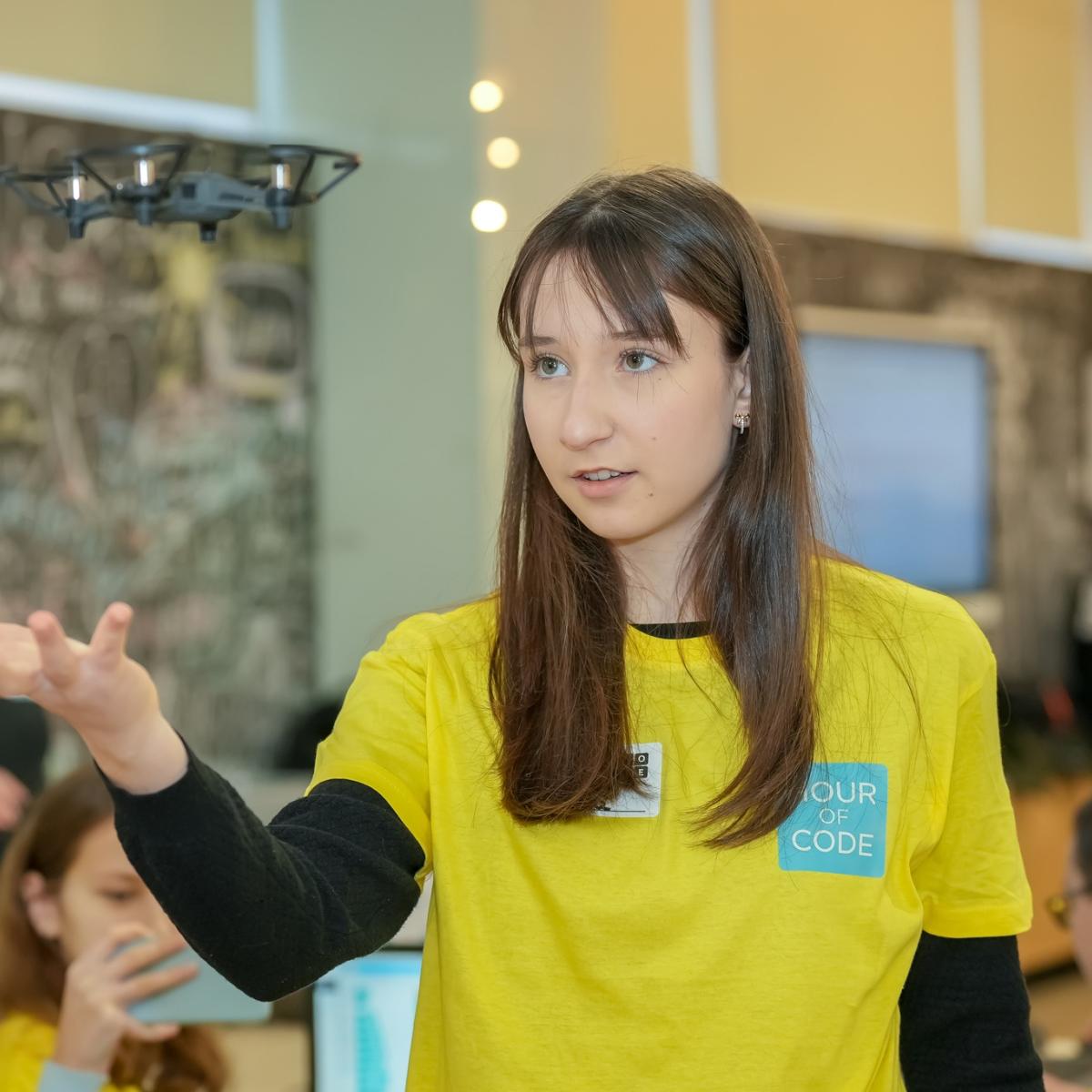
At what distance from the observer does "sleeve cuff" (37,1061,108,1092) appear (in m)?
1.56

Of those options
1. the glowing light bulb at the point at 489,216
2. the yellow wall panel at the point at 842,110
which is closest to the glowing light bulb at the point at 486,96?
the glowing light bulb at the point at 489,216

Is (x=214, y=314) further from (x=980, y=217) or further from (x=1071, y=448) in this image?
(x=1071, y=448)

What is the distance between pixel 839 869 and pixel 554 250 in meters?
0.50

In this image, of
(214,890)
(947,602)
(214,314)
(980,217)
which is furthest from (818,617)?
(980,217)

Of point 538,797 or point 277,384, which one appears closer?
point 538,797

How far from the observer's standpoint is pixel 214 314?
393cm

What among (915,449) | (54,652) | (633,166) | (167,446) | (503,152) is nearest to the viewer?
(54,652)

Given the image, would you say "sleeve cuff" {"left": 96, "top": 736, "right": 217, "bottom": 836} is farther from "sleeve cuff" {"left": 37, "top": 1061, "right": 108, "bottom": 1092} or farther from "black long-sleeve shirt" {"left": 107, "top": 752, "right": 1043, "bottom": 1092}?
"sleeve cuff" {"left": 37, "top": 1061, "right": 108, "bottom": 1092}

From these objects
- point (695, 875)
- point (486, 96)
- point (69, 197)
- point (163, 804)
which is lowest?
point (695, 875)

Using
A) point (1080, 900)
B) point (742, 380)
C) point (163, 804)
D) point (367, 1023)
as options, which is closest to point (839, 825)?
point (742, 380)

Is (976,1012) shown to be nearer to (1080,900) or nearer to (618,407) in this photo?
(618,407)

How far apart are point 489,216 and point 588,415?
2.52 meters

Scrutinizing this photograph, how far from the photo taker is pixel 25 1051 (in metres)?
1.63

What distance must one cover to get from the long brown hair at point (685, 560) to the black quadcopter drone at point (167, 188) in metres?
0.27
